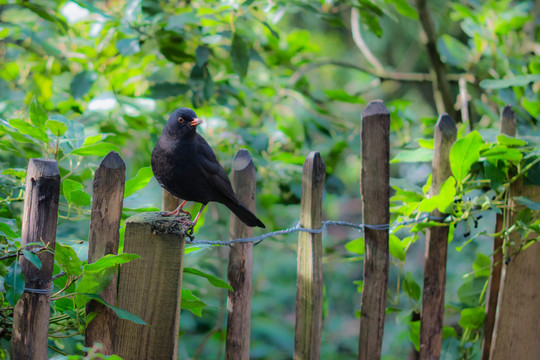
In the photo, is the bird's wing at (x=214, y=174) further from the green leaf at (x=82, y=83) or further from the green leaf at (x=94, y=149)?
the green leaf at (x=82, y=83)

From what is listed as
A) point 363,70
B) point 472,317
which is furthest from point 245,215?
point 363,70

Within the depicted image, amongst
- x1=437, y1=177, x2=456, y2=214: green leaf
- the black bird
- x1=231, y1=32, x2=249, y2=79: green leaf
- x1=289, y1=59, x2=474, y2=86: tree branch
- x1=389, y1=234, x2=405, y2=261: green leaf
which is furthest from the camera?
x1=289, y1=59, x2=474, y2=86: tree branch

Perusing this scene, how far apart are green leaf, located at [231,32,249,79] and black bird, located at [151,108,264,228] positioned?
70cm

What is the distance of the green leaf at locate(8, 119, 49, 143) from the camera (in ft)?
5.14

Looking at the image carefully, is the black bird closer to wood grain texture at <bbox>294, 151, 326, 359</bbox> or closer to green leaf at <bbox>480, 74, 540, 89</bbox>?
wood grain texture at <bbox>294, 151, 326, 359</bbox>

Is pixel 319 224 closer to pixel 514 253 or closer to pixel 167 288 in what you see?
pixel 167 288

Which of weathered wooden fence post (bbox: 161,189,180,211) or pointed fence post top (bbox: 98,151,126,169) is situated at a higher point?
pointed fence post top (bbox: 98,151,126,169)

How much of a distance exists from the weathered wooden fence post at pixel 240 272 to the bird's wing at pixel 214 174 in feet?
0.13

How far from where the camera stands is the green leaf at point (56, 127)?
158cm

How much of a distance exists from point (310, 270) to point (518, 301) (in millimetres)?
999

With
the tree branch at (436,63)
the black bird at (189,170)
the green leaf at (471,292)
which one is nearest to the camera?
the black bird at (189,170)

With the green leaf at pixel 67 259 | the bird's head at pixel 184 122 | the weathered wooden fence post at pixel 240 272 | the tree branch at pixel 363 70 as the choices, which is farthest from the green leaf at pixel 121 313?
the tree branch at pixel 363 70

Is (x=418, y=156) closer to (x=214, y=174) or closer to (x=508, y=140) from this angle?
(x=508, y=140)

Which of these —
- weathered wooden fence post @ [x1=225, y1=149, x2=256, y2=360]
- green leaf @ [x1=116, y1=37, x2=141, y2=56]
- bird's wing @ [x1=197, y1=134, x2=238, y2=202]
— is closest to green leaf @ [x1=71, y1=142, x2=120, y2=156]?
bird's wing @ [x1=197, y1=134, x2=238, y2=202]
